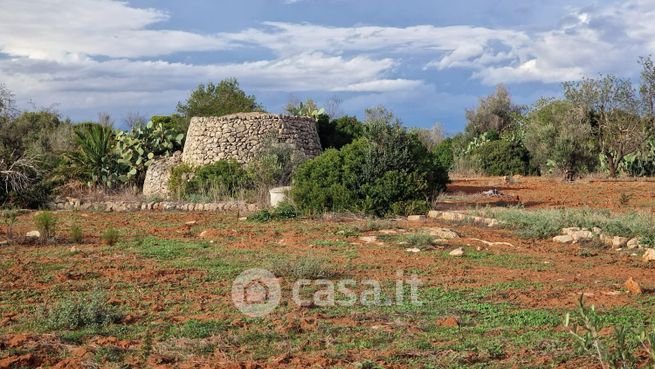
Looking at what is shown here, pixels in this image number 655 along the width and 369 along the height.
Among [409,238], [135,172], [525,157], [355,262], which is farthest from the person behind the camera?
[525,157]

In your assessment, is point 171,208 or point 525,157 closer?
point 171,208

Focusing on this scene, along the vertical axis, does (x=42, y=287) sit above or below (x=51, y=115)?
below

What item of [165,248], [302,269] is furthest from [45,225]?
[302,269]

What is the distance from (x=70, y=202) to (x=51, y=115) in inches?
928

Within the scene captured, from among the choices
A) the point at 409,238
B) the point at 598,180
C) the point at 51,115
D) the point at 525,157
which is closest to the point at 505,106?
the point at 525,157

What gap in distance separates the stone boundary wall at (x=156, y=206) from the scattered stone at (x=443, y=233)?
622 centimetres

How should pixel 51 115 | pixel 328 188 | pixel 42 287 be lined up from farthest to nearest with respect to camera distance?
pixel 51 115
pixel 328 188
pixel 42 287

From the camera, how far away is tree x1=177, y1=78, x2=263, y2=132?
35938mm

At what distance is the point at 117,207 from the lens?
20406 mm

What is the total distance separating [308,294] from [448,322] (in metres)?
1.97

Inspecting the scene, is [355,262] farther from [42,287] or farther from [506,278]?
[42,287]

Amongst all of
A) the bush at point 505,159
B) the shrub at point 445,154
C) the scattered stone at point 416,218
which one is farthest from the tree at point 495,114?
the scattered stone at point 416,218

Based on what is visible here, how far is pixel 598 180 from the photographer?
29328mm

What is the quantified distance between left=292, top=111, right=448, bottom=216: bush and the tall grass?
196 centimetres
